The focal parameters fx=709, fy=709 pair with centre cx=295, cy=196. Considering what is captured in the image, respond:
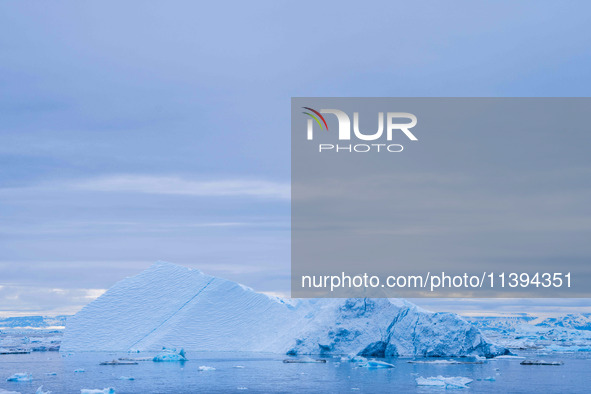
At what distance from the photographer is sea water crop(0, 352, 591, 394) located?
2862 cm

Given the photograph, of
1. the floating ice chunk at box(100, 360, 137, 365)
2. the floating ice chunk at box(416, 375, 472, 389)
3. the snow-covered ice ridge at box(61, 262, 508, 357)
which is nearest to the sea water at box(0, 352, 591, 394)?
the floating ice chunk at box(416, 375, 472, 389)

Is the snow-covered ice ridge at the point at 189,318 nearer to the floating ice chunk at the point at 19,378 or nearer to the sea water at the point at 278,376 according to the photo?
the sea water at the point at 278,376

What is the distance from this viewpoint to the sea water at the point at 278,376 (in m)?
28.6

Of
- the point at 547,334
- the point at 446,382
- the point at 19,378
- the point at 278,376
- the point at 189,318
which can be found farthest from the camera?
the point at 547,334

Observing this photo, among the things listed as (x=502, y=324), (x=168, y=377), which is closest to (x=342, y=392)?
(x=168, y=377)

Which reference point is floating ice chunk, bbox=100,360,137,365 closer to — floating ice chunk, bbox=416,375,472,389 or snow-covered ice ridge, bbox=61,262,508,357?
snow-covered ice ridge, bbox=61,262,508,357

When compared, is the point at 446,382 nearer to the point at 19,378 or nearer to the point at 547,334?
the point at 19,378

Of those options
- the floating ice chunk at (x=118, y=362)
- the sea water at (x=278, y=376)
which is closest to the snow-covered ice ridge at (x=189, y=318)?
the sea water at (x=278, y=376)

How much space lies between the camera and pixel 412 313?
138ft

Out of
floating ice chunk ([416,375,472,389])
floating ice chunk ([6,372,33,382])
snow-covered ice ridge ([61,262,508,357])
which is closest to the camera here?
floating ice chunk ([416,375,472,389])

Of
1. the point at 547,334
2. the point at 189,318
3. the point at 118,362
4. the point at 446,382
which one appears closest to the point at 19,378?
the point at 118,362

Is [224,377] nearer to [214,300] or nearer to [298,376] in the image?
[298,376]

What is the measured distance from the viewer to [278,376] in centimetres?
3319

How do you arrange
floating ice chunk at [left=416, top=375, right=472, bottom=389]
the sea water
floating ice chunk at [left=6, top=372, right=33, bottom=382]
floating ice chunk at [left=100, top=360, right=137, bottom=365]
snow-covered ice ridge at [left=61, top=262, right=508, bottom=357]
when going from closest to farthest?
floating ice chunk at [left=416, top=375, right=472, bottom=389] → the sea water → floating ice chunk at [left=6, top=372, right=33, bottom=382] → floating ice chunk at [left=100, top=360, right=137, bottom=365] → snow-covered ice ridge at [left=61, top=262, right=508, bottom=357]
